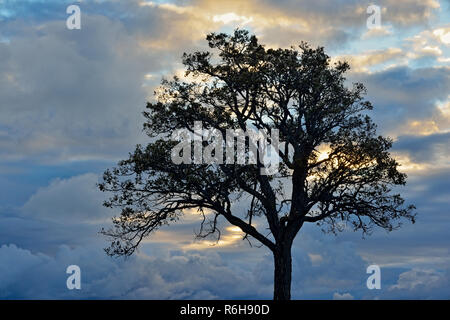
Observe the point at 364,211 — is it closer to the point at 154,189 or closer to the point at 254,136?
the point at 254,136

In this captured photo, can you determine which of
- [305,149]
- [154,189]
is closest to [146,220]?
[154,189]

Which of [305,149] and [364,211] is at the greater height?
[305,149]

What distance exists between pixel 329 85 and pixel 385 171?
5.87 m

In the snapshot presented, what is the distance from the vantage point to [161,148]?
3053cm

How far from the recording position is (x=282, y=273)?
31.4 m

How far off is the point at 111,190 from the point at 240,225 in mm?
7341

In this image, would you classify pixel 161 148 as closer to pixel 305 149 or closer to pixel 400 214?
pixel 305 149

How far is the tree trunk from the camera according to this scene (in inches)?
1226

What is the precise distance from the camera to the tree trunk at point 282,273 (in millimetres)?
31141
